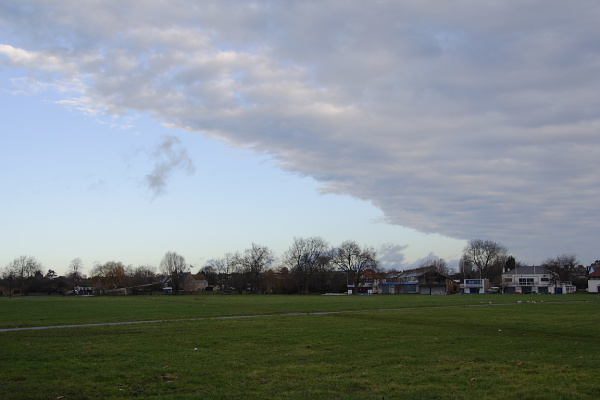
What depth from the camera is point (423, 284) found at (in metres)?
167

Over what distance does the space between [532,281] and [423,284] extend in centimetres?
3475

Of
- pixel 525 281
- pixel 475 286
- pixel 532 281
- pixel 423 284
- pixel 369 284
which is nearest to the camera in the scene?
pixel 475 286

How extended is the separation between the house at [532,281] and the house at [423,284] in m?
17.1

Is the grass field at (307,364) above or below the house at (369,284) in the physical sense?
above

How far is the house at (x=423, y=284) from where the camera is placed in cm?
16425

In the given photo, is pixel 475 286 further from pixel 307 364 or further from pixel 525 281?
pixel 307 364

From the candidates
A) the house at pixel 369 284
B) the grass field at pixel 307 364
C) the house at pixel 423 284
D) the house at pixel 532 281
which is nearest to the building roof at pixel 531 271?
the house at pixel 532 281

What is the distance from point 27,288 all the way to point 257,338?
654 ft

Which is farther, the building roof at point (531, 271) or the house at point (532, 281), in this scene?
the building roof at point (531, 271)

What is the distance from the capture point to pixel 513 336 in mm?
23953

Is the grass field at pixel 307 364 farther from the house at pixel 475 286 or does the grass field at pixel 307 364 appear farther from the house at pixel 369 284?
the house at pixel 369 284

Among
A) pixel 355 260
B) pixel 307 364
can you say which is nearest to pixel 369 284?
pixel 355 260

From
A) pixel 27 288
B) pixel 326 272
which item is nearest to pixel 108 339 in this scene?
pixel 326 272

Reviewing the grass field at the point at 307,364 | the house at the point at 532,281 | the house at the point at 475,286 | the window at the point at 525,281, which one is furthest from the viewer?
the window at the point at 525,281
